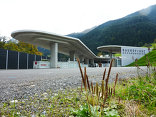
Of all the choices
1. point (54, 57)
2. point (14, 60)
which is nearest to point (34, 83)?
point (14, 60)

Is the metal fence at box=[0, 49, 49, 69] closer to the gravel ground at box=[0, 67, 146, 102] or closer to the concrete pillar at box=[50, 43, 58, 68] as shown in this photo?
the concrete pillar at box=[50, 43, 58, 68]

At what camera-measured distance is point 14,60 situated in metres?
17.9

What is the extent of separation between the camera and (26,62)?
20391 mm

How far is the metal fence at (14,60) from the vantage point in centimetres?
1638

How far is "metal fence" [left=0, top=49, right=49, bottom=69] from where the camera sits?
16.4 metres

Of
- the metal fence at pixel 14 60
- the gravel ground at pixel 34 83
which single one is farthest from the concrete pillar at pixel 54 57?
the gravel ground at pixel 34 83

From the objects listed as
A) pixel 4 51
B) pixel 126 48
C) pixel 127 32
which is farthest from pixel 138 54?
pixel 127 32

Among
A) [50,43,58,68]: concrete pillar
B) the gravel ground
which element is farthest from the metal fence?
the gravel ground

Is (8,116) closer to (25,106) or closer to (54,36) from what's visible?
(25,106)

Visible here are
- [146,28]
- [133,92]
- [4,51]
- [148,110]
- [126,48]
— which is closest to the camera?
[148,110]

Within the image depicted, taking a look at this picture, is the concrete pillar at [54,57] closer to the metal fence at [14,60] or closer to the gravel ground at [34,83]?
the metal fence at [14,60]

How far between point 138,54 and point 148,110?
128 feet

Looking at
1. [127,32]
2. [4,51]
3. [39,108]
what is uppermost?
[127,32]

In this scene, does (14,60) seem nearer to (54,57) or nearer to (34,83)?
(54,57)
